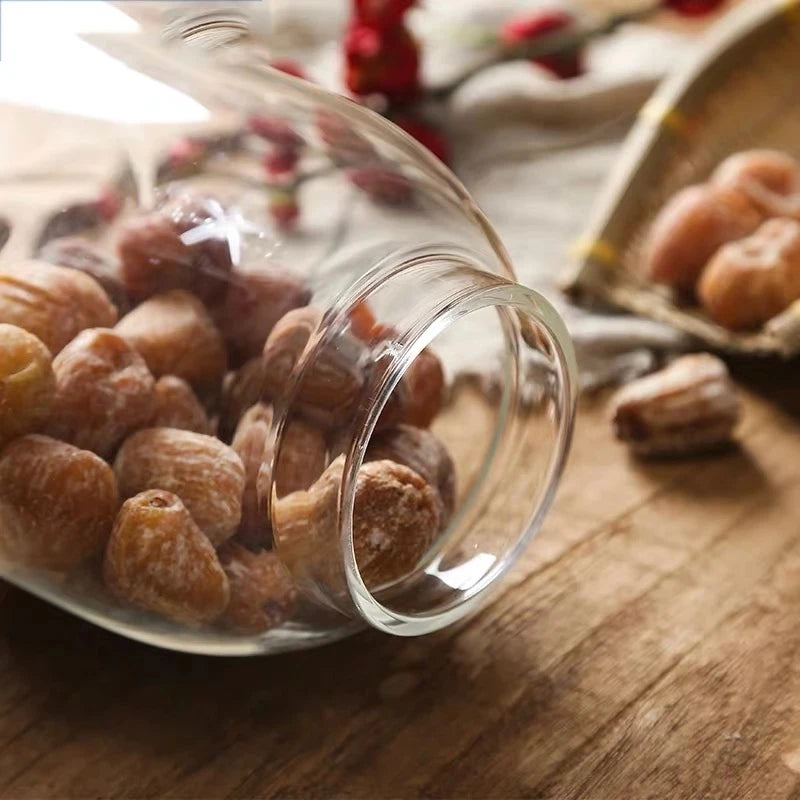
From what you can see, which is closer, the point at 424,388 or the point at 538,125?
the point at 424,388

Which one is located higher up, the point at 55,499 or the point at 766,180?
the point at 766,180

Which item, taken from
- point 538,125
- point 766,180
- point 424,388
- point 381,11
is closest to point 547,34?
point 538,125

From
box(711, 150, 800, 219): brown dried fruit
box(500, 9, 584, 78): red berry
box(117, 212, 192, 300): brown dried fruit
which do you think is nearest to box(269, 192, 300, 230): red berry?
box(117, 212, 192, 300): brown dried fruit

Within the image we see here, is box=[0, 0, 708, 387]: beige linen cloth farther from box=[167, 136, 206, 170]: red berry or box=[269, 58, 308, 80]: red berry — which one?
box=[167, 136, 206, 170]: red berry

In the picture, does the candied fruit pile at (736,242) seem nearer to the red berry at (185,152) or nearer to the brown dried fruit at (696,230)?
the brown dried fruit at (696,230)

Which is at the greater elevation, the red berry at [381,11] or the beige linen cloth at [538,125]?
the red berry at [381,11]

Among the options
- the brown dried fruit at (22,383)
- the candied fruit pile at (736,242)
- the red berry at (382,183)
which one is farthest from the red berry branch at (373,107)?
the candied fruit pile at (736,242)

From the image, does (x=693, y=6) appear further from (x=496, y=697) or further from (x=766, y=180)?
(x=496, y=697)
